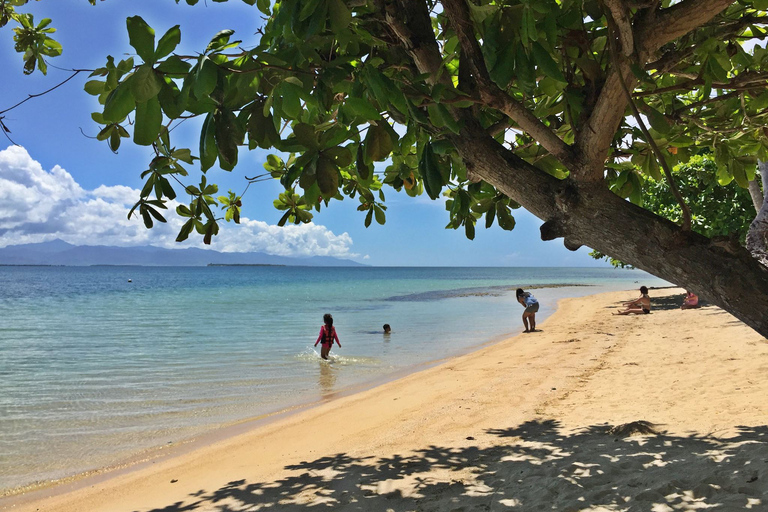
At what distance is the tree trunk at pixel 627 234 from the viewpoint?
6.31 ft

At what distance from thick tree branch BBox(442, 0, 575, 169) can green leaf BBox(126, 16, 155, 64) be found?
120cm

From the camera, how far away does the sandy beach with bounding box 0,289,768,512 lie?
3590 mm

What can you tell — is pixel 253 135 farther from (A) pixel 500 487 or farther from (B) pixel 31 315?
(B) pixel 31 315

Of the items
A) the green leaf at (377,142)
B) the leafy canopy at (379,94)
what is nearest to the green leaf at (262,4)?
Answer: the leafy canopy at (379,94)

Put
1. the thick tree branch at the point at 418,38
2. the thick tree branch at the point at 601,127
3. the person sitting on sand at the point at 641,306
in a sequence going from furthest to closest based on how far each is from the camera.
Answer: the person sitting on sand at the point at 641,306 < the thick tree branch at the point at 418,38 < the thick tree branch at the point at 601,127

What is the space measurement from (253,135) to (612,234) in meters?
1.53

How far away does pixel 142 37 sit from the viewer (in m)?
1.56

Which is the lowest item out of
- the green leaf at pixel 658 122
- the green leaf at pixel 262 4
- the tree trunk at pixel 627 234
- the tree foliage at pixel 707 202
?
the tree trunk at pixel 627 234

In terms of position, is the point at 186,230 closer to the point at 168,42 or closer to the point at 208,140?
the point at 208,140

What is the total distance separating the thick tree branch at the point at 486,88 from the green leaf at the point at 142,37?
1205 millimetres

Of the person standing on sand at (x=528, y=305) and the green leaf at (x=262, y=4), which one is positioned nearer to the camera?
the green leaf at (x=262, y=4)

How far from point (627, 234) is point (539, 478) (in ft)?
8.06

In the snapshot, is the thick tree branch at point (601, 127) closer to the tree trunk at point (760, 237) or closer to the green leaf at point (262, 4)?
the green leaf at point (262, 4)

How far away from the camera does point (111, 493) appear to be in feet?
16.9
